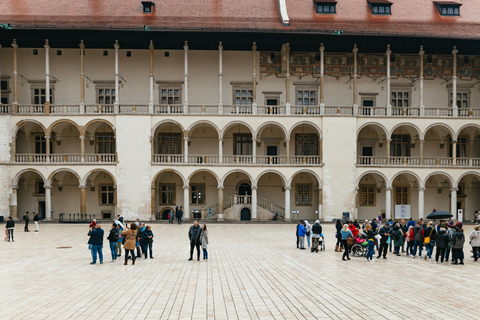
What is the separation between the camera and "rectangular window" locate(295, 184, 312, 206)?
3706 cm

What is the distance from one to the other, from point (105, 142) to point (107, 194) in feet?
14.4

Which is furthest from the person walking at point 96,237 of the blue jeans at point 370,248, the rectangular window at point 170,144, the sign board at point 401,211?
the sign board at point 401,211

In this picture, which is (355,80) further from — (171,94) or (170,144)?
(170,144)

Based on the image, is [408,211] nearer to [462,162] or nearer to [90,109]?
[462,162]

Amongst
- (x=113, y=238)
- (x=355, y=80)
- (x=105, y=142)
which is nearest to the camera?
(x=113, y=238)

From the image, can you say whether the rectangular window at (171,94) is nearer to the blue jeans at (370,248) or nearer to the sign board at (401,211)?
the sign board at (401,211)

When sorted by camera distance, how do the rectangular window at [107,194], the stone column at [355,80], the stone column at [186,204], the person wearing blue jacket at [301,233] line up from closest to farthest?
1. the person wearing blue jacket at [301,233]
2. the stone column at [186,204]
3. the stone column at [355,80]
4. the rectangular window at [107,194]

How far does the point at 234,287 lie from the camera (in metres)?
11.2

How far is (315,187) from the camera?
36.6m

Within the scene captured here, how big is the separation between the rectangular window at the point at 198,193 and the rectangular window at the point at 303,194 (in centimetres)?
807

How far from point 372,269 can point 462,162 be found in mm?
25620

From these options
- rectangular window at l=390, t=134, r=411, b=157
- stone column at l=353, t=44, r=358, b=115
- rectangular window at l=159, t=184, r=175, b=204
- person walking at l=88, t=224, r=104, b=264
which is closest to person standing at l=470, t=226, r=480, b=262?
person walking at l=88, t=224, r=104, b=264

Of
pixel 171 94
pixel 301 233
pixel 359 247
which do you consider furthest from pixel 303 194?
pixel 359 247

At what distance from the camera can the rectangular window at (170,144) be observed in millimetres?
36438
